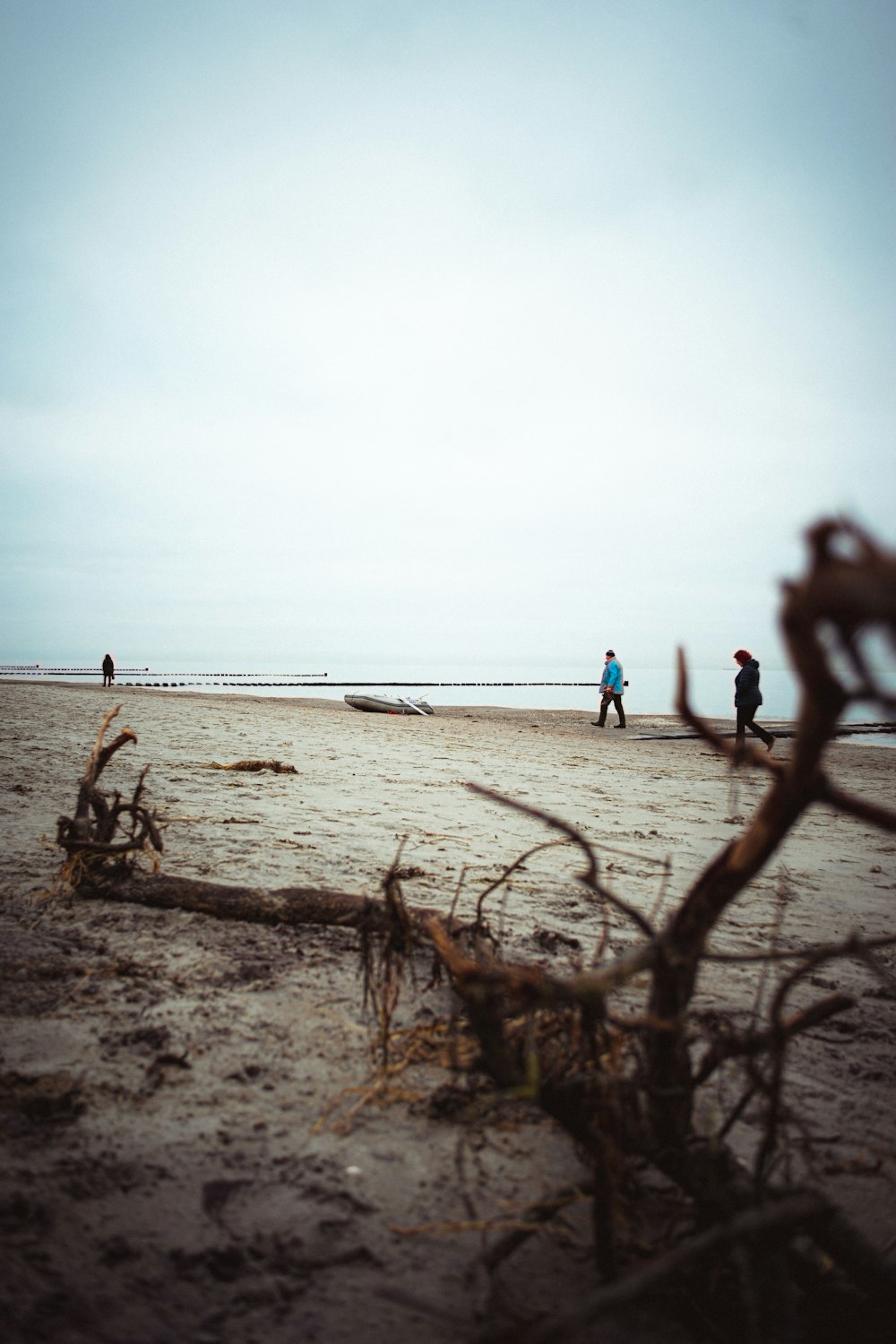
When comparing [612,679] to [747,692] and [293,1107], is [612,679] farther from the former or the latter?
[293,1107]

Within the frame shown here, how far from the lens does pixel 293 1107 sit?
224cm

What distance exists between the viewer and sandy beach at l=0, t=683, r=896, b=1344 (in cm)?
161

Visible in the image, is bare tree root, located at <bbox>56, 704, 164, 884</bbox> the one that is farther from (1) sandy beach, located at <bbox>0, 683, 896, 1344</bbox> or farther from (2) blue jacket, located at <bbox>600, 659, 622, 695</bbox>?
(2) blue jacket, located at <bbox>600, 659, 622, 695</bbox>

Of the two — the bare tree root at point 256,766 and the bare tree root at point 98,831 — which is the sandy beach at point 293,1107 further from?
the bare tree root at point 256,766

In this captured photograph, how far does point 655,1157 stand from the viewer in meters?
1.65

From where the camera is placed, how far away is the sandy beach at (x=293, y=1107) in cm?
161

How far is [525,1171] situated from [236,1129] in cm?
88

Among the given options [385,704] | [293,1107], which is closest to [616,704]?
[385,704]

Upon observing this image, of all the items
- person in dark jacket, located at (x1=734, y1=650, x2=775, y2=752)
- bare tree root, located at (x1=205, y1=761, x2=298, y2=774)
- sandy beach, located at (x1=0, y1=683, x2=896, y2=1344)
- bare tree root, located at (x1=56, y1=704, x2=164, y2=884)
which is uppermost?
Result: person in dark jacket, located at (x1=734, y1=650, x2=775, y2=752)

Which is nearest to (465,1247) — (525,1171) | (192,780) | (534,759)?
(525,1171)

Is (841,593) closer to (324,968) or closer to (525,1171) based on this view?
(525,1171)

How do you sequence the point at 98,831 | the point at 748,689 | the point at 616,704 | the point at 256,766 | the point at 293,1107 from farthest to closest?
the point at 616,704 < the point at 748,689 < the point at 256,766 < the point at 98,831 < the point at 293,1107

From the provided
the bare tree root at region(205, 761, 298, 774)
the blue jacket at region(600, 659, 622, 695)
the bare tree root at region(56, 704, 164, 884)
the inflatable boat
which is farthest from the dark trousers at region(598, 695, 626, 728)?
the bare tree root at region(56, 704, 164, 884)

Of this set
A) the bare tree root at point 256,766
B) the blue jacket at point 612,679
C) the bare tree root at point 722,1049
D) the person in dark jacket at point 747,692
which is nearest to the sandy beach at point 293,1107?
the bare tree root at point 722,1049
